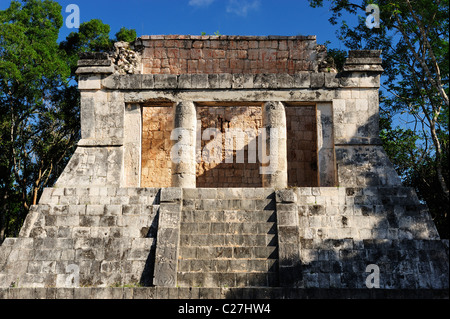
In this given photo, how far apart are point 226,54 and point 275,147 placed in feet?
16.5

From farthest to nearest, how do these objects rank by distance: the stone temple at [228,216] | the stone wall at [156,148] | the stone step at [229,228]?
1. the stone wall at [156,148]
2. the stone step at [229,228]
3. the stone temple at [228,216]

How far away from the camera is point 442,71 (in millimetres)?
12984

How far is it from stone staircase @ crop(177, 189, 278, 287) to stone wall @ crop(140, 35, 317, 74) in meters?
5.68

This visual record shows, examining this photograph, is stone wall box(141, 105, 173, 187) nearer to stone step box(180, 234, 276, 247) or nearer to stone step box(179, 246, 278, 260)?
stone step box(180, 234, 276, 247)

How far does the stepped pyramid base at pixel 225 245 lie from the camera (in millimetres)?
8539

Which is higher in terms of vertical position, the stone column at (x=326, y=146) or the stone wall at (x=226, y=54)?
the stone wall at (x=226, y=54)

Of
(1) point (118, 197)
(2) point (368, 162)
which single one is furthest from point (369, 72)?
(1) point (118, 197)

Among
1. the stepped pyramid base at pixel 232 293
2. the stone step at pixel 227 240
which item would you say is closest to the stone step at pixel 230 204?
the stone step at pixel 227 240

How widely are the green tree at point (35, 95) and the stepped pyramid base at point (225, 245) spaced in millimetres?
7830

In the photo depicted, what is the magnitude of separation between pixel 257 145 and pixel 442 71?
5.55 meters

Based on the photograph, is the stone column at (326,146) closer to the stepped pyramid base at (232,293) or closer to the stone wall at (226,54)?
the stepped pyramid base at (232,293)

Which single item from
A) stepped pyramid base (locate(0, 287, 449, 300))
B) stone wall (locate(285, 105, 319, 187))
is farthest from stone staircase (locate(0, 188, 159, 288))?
stone wall (locate(285, 105, 319, 187))

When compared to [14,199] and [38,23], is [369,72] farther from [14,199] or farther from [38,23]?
[14,199]

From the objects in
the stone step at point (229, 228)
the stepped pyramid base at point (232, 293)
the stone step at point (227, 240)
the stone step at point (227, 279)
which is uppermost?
the stone step at point (229, 228)
